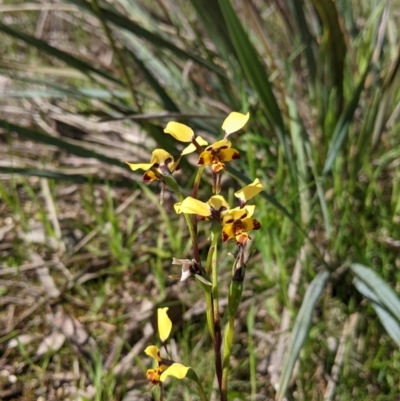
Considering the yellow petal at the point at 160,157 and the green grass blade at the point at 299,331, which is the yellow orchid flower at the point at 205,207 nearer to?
the yellow petal at the point at 160,157

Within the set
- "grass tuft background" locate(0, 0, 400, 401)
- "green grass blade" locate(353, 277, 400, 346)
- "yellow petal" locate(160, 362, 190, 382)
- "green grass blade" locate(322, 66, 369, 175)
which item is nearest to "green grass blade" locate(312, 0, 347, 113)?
"grass tuft background" locate(0, 0, 400, 401)

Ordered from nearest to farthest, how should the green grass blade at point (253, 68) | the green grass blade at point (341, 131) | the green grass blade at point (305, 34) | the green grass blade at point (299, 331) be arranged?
the green grass blade at point (299, 331)
the green grass blade at point (253, 68)
the green grass blade at point (341, 131)
the green grass blade at point (305, 34)

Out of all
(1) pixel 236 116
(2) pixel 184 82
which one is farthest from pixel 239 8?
(1) pixel 236 116

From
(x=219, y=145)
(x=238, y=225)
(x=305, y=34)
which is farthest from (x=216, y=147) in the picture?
(x=305, y=34)

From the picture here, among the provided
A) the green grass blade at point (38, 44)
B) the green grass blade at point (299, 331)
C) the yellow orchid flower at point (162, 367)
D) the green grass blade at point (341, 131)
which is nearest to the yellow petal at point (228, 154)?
the yellow orchid flower at point (162, 367)

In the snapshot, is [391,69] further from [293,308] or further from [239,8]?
[239,8]

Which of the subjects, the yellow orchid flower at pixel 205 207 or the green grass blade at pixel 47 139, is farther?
the green grass blade at pixel 47 139

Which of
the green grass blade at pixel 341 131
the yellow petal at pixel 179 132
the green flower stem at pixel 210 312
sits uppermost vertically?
the green grass blade at pixel 341 131

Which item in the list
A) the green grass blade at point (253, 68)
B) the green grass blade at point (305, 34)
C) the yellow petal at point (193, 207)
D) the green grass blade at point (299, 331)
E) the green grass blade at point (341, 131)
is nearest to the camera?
the yellow petal at point (193, 207)
